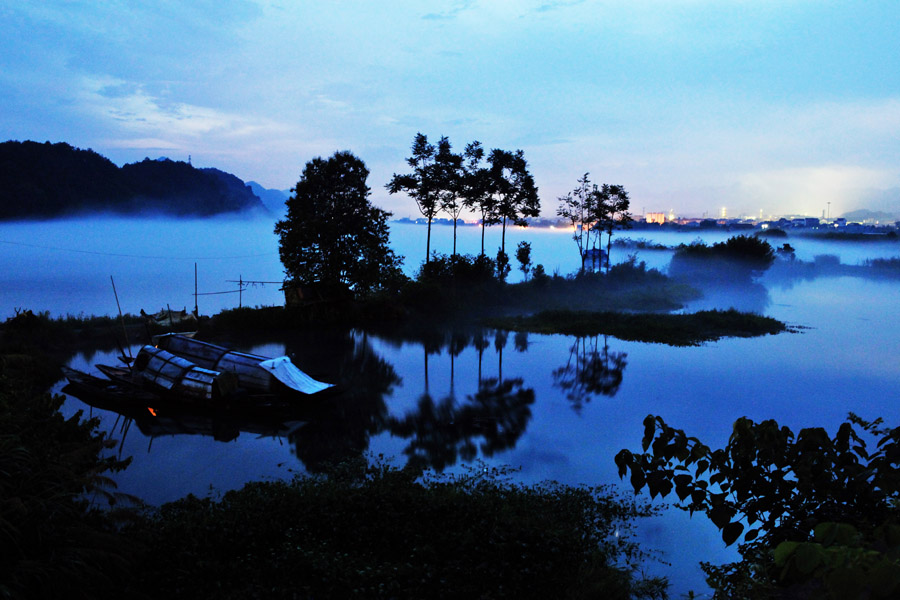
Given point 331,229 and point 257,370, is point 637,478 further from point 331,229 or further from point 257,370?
point 331,229

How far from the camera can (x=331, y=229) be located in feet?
79.8

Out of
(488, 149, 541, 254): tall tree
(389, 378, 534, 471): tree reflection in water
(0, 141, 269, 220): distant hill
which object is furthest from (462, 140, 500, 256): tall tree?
(0, 141, 269, 220): distant hill

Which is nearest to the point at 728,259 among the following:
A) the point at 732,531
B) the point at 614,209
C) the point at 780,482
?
the point at 614,209

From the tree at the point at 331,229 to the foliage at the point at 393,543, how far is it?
16.9 metres

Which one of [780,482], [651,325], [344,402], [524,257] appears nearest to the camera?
[780,482]

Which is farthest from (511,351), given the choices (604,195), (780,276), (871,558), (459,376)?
(780,276)

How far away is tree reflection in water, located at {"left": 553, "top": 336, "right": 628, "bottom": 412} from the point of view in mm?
14398

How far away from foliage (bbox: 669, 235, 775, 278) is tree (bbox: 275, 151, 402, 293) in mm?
26463

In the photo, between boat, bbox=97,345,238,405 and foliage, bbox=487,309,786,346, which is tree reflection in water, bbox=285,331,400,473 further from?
foliage, bbox=487,309,786,346

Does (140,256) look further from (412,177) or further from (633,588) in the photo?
(633,588)

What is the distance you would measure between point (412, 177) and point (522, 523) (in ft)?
77.1

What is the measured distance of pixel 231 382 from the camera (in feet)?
39.7

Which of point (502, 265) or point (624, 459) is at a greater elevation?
point (502, 265)

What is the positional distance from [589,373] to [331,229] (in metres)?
13.3
